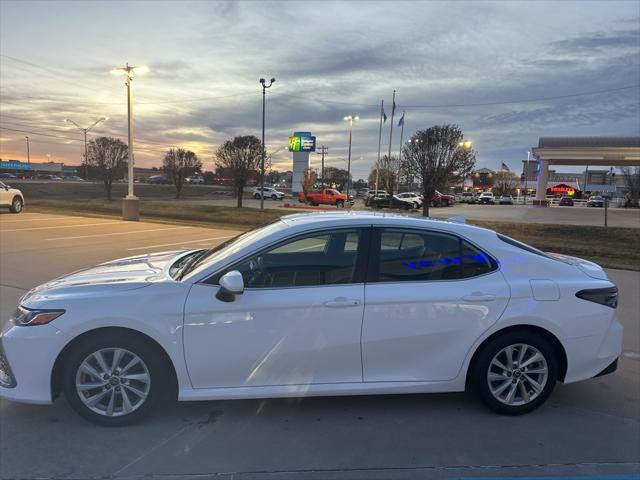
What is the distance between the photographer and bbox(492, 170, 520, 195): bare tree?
101438mm

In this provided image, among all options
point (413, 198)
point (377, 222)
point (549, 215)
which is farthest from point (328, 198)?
point (377, 222)

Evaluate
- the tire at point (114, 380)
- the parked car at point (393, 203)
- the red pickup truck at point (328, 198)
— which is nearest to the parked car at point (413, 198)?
the parked car at point (393, 203)

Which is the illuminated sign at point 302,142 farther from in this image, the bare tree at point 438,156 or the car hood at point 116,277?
the car hood at point 116,277

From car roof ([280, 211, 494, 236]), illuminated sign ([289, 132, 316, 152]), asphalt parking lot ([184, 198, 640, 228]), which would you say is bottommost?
asphalt parking lot ([184, 198, 640, 228])

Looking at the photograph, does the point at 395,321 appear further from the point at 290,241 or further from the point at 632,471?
the point at 632,471

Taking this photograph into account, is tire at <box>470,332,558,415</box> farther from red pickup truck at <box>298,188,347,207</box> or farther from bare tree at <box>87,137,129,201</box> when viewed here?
red pickup truck at <box>298,188,347,207</box>

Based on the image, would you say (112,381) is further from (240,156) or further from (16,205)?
(240,156)

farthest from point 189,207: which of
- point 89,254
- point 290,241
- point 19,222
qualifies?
point 290,241

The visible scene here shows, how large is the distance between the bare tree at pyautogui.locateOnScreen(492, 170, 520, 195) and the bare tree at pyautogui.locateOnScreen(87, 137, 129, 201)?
274 ft

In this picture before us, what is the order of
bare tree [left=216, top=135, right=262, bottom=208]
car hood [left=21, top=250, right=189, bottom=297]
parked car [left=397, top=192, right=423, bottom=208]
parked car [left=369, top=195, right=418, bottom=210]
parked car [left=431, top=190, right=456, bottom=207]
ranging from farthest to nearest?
parked car [left=431, top=190, right=456, bottom=207], parked car [left=397, top=192, right=423, bottom=208], parked car [left=369, top=195, right=418, bottom=210], bare tree [left=216, top=135, right=262, bottom=208], car hood [left=21, top=250, right=189, bottom=297]

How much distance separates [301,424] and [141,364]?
1.19 metres

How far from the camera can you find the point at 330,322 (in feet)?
10.8

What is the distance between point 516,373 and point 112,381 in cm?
288

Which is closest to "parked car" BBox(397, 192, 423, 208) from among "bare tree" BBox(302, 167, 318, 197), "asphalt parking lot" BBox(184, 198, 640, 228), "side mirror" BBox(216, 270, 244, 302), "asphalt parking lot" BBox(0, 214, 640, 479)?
"asphalt parking lot" BBox(184, 198, 640, 228)
